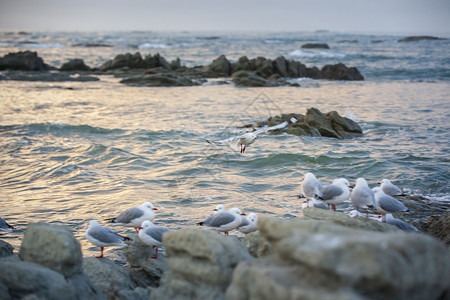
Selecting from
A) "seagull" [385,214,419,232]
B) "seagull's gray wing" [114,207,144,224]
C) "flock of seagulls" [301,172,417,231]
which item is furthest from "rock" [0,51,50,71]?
"seagull" [385,214,419,232]

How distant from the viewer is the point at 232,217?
5.99m

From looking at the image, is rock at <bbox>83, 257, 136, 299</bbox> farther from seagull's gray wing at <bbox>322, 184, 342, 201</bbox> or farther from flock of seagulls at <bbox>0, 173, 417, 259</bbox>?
seagull's gray wing at <bbox>322, 184, 342, 201</bbox>

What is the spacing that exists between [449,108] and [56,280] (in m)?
19.0

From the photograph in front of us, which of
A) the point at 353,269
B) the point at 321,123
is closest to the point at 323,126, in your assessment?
the point at 321,123

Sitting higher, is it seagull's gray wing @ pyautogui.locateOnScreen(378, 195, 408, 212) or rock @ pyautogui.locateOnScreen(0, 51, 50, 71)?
rock @ pyautogui.locateOnScreen(0, 51, 50, 71)

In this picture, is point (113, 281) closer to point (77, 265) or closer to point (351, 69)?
point (77, 265)

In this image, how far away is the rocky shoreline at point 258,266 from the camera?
257cm

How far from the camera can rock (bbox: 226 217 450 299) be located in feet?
8.29

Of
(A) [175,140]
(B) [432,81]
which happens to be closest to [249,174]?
(A) [175,140]

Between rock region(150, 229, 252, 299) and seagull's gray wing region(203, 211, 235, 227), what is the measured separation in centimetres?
193

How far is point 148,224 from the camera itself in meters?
5.59

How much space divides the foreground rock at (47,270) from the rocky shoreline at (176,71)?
2399 centimetres

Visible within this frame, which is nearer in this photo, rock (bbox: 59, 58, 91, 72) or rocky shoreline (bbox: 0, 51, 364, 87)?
rocky shoreline (bbox: 0, 51, 364, 87)

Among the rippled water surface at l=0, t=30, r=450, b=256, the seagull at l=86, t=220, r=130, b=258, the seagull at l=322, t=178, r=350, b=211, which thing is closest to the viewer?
the seagull at l=86, t=220, r=130, b=258
